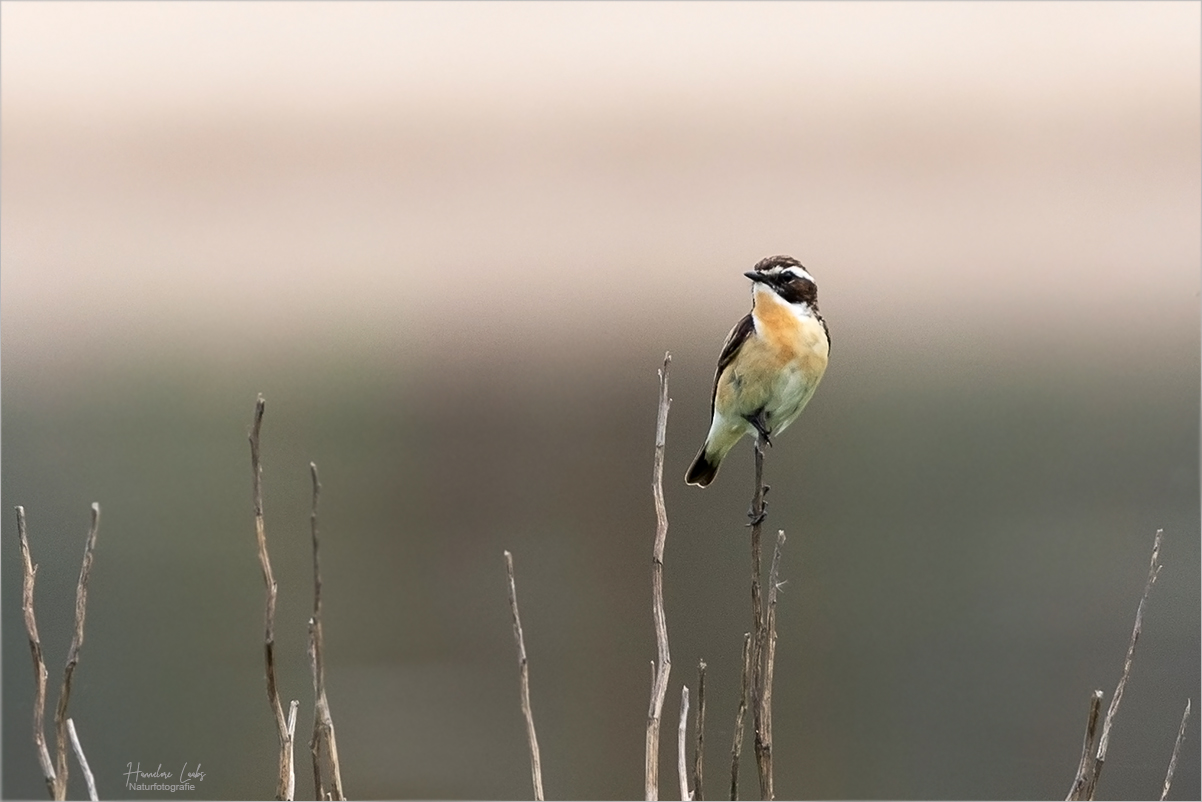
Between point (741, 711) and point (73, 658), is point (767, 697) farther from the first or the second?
point (73, 658)

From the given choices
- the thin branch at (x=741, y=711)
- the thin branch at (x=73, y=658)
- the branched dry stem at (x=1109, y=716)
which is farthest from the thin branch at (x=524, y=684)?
the branched dry stem at (x=1109, y=716)

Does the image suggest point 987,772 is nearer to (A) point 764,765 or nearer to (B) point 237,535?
(A) point 764,765

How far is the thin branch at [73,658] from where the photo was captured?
108 cm

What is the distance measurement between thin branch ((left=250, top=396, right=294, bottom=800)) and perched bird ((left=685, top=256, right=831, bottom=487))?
0.93m

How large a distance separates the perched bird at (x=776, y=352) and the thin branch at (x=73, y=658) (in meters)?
1.06

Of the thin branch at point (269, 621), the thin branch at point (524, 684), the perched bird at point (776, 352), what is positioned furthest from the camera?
the perched bird at point (776, 352)

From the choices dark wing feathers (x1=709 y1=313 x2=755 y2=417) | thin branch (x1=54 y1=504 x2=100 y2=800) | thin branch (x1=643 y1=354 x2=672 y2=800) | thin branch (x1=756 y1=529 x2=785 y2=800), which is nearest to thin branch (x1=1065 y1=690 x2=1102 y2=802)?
thin branch (x1=756 y1=529 x2=785 y2=800)

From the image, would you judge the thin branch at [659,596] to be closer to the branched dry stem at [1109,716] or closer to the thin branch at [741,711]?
the thin branch at [741,711]

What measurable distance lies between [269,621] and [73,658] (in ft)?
0.78

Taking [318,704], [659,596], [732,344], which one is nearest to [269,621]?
[318,704]

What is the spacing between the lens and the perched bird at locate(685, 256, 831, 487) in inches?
70.9

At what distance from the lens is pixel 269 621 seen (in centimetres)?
108

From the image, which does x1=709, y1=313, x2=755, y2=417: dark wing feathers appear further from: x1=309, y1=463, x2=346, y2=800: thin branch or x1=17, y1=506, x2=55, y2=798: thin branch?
x1=17, y1=506, x2=55, y2=798: thin branch

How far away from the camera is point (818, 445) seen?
2.20 metres
